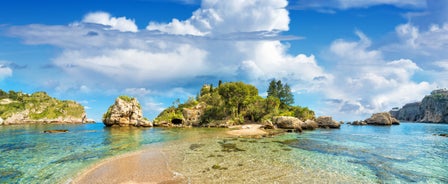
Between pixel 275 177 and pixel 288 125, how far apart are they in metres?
55.9

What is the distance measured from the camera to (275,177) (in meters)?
17.5

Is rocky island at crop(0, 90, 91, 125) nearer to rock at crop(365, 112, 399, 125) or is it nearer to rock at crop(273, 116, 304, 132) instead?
rock at crop(273, 116, 304, 132)

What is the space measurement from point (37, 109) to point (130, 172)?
613ft

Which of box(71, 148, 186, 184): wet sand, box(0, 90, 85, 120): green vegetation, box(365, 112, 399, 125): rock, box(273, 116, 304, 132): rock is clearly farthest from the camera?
box(0, 90, 85, 120): green vegetation

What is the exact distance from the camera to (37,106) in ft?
533

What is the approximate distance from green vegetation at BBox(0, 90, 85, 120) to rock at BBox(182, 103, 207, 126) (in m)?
119

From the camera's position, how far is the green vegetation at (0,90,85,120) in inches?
5901

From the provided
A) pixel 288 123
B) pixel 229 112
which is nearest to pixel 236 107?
pixel 229 112

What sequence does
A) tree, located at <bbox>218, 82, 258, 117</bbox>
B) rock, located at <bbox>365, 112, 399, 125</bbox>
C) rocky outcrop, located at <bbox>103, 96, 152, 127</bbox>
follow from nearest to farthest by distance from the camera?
1. rocky outcrop, located at <bbox>103, 96, 152, 127</bbox>
2. tree, located at <bbox>218, 82, 258, 117</bbox>
3. rock, located at <bbox>365, 112, 399, 125</bbox>

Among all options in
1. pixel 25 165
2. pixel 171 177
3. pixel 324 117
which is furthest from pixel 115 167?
pixel 324 117

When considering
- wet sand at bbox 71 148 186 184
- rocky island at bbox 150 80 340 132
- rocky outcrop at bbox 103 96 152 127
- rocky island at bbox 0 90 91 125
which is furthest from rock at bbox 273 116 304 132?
rocky island at bbox 0 90 91 125

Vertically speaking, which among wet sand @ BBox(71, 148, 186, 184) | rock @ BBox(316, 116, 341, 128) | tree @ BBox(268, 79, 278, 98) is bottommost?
wet sand @ BBox(71, 148, 186, 184)

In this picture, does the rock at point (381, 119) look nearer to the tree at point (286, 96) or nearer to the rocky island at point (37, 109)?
the tree at point (286, 96)

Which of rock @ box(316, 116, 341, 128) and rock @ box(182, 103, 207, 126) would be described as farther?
rock @ box(182, 103, 207, 126)
